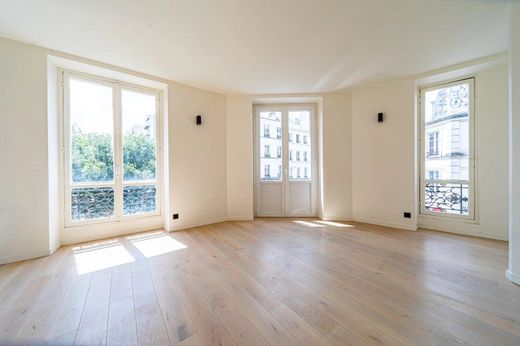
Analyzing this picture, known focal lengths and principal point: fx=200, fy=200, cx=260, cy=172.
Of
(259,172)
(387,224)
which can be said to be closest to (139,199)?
(259,172)

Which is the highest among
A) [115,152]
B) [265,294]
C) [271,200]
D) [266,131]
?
[266,131]

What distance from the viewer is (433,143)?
3723mm

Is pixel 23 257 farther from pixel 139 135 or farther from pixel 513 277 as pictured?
pixel 513 277

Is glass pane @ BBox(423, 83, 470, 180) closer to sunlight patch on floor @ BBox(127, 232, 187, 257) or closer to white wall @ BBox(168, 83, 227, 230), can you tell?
white wall @ BBox(168, 83, 227, 230)

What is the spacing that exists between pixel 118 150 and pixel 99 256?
173 cm

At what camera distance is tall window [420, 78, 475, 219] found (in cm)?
341

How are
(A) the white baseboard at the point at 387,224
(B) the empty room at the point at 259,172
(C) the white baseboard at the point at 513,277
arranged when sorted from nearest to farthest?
(B) the empty room at the point at 259,172, (C) the white baseboard at the point at 513,277, (A) the white baseboard at the point at 387,224

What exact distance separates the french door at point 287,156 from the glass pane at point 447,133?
2.15m

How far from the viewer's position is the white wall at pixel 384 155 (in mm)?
3686

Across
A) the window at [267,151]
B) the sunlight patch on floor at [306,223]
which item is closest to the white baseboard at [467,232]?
the sunlight patch on floor at [306,223]

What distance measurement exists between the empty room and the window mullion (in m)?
0.03

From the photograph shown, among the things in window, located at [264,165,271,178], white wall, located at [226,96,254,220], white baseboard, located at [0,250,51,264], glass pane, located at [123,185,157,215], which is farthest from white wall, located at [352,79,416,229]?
white baseboard, located at [0,250,51,264]

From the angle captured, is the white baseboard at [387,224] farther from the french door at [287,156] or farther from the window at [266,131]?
the window at [266,131]

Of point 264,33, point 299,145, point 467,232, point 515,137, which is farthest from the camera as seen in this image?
point 299,145
